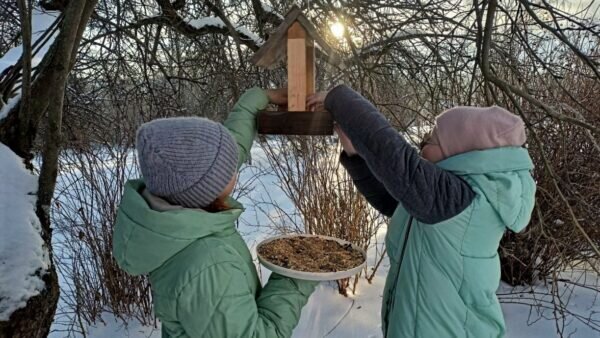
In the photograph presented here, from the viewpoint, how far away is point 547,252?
12.9 ft

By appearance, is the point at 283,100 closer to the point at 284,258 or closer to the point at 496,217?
the point at 284,258

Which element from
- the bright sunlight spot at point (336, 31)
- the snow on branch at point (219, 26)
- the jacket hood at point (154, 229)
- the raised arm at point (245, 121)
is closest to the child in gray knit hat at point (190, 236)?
the jacket hood at point (154, 229)

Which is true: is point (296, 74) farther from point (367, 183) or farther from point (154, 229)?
point (154, 229)

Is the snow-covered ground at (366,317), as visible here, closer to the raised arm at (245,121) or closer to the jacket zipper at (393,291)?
the jacket zipper at (393,291)

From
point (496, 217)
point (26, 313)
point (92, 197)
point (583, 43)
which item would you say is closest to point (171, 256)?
point (496, 217)

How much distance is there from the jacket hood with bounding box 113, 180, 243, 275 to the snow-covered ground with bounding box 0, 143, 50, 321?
78 centimetres

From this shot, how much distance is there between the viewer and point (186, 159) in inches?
42.1

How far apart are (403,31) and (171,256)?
290cm

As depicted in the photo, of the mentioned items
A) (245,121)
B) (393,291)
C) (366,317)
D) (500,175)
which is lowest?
(366,317)

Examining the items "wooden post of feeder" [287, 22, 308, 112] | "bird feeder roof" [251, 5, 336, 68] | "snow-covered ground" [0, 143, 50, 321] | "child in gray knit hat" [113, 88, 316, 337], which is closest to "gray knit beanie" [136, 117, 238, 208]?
→ "child in gray knit hat" [113, 88, 316, 337]

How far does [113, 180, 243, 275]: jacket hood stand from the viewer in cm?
106

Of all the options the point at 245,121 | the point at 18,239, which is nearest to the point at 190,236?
the point at 245,121

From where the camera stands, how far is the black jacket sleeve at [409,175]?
3.62ft

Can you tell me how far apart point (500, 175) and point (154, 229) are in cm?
86
